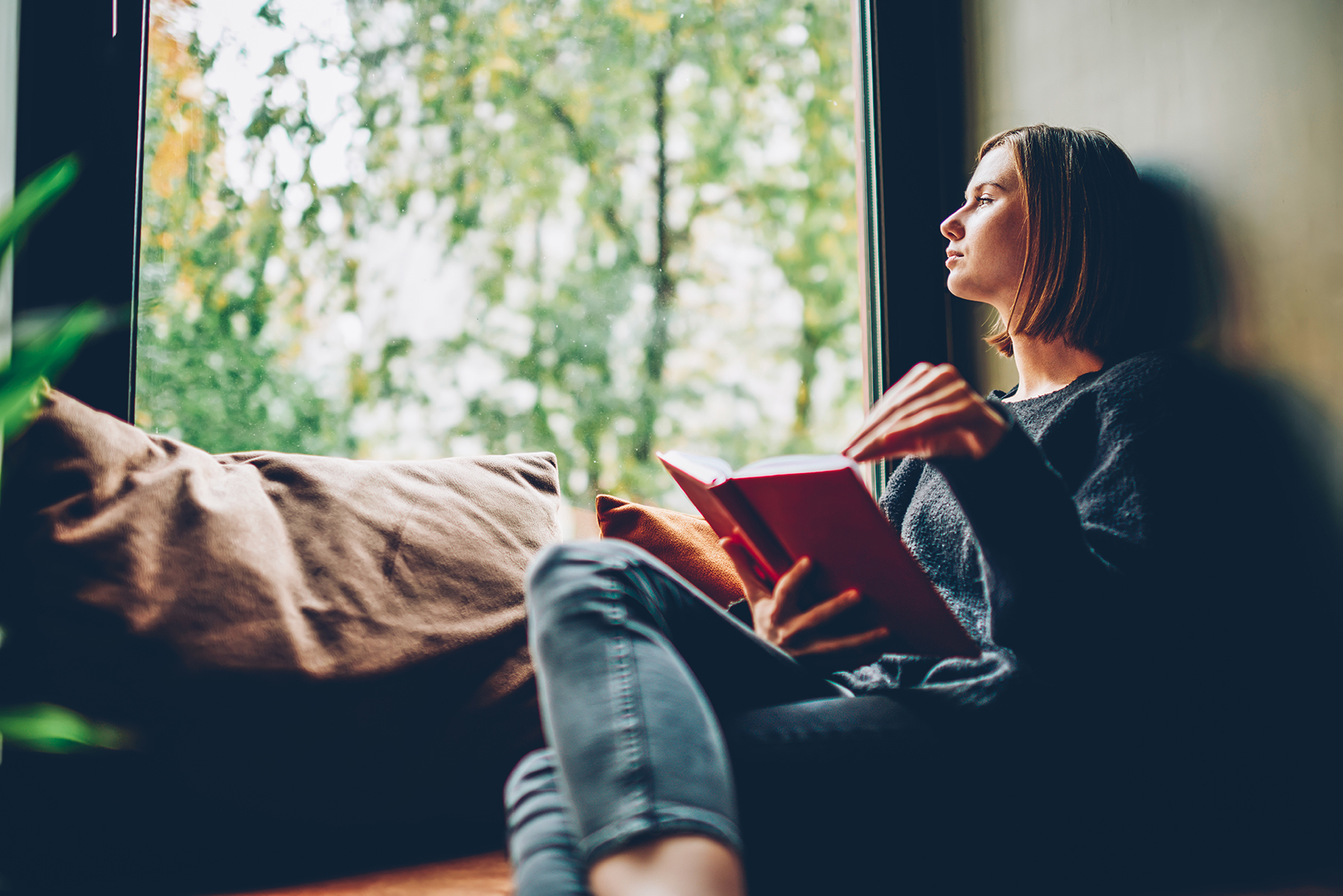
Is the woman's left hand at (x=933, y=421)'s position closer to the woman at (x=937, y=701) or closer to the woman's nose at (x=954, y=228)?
the woman at (x=937, y=701)

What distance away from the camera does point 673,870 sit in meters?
0.57

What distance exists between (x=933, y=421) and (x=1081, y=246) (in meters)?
0.52

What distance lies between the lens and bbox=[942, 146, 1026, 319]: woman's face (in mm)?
1138

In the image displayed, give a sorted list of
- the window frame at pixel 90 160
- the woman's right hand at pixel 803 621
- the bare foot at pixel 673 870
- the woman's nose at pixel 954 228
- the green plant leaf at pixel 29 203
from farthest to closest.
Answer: the window frame at pixel 90 160, the woman's nose at pixel 954 228, the woman's right hand at pixel 803 621, the green plant leaf at pixel 29 203, the bare foot at pixel 673 870

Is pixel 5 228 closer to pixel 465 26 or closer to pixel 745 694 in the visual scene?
pixel 745 694

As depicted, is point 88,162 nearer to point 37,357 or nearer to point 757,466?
point 37,357

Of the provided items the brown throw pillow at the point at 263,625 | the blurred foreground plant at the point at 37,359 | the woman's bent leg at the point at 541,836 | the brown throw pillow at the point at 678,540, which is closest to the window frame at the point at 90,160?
the brown throw pillow at the point at 263,625

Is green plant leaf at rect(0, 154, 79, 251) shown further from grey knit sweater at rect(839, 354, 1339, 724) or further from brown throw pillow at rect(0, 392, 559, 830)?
grey knit sweater at rect(839, 354, 1339, 724)

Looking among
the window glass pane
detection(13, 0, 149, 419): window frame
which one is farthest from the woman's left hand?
detection(13, 0, 149, 419): window frame

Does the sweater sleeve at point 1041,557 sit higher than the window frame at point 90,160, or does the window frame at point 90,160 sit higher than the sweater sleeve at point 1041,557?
the window frame at point 90,160

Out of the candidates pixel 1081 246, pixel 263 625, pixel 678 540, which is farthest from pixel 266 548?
pixel 1081 246

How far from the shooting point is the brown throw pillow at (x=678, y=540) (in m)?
1.25

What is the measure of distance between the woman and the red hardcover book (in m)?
0.03

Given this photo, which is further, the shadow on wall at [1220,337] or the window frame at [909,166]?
the window frame at [909,166]
